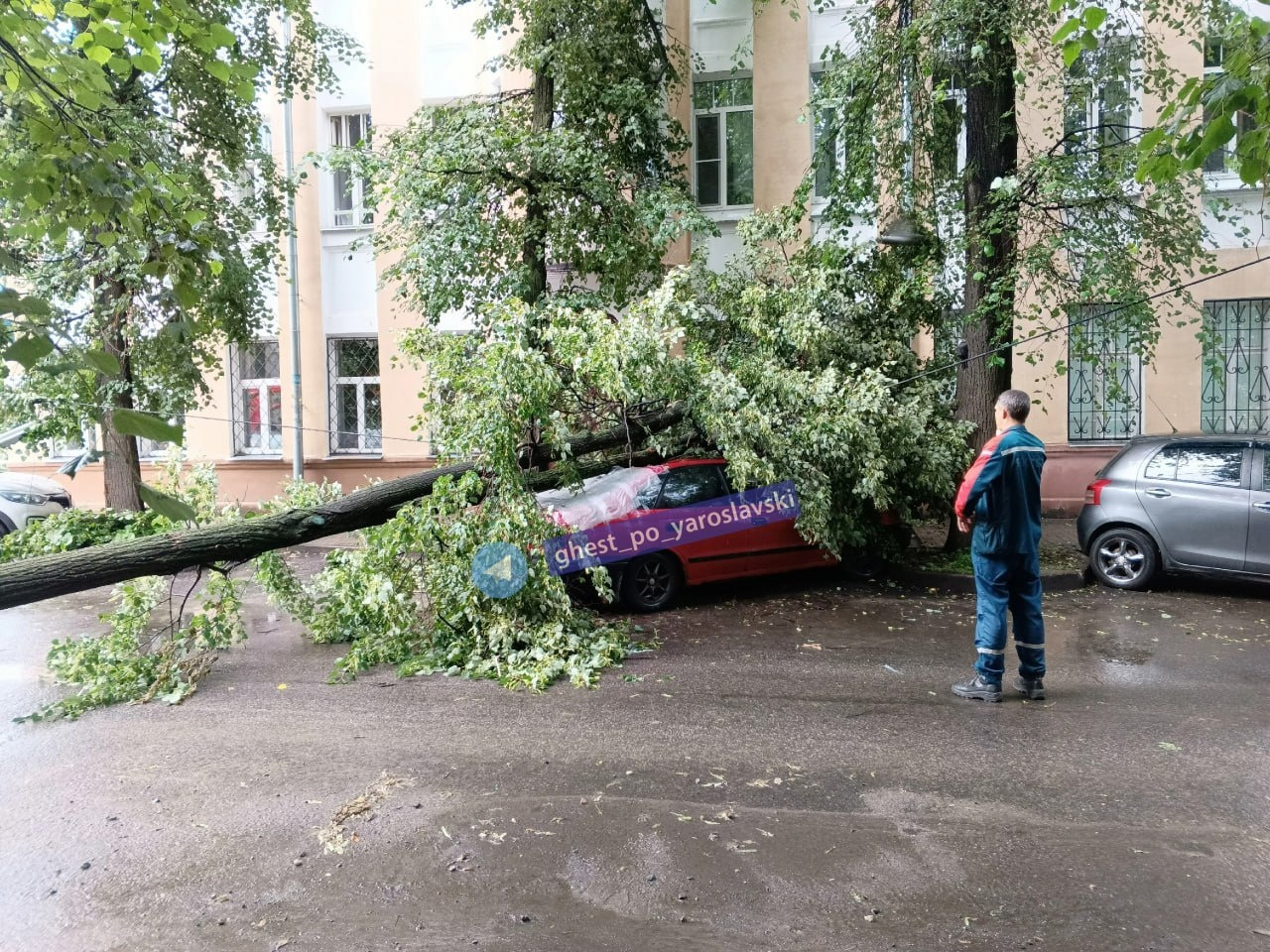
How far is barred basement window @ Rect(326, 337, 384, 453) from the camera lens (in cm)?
1576

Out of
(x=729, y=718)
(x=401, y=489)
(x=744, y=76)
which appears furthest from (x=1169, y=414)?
(x=401, y=489)

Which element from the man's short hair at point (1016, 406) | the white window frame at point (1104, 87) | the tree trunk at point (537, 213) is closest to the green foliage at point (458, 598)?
the man's short hair at point (1016, 406)

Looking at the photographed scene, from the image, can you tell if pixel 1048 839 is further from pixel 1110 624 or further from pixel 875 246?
pixel 875 246

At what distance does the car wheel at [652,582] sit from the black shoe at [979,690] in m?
3.13

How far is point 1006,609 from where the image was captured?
5.52m

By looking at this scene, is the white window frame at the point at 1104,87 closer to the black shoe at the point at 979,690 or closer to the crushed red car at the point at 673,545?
the crushed red car at the point at 673,545

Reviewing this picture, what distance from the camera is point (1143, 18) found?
39.8 ft

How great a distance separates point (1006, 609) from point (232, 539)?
4692 millimetres

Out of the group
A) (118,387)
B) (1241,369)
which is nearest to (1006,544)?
(118,387)

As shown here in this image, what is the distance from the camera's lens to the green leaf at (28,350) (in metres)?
2.09

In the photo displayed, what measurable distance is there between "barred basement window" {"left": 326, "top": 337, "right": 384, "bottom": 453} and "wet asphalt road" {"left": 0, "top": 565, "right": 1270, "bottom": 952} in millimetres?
9309

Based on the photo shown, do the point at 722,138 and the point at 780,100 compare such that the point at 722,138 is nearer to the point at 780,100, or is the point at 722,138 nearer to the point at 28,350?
the point at 780,100

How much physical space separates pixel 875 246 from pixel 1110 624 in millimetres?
4984

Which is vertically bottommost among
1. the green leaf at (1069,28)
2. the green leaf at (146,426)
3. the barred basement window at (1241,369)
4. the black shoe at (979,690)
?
the black shoe at (979,690)
